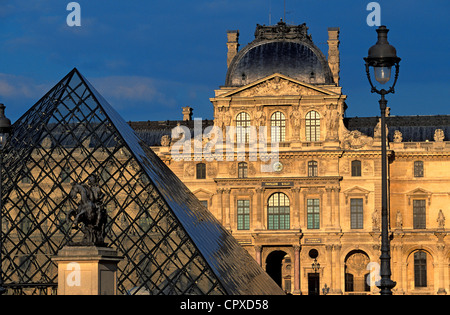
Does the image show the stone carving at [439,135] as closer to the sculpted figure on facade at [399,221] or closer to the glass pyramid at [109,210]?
the sculpted figure on facade at [399,221]

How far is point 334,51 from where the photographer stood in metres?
80.8

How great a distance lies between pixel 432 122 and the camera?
8150 cm

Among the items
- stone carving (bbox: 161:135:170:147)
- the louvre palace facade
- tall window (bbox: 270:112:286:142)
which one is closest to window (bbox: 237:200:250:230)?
the louvre palace facade

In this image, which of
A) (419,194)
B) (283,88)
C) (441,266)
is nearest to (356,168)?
(419,194)

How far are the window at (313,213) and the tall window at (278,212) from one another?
4.61ft

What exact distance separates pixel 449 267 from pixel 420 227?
3.28 m

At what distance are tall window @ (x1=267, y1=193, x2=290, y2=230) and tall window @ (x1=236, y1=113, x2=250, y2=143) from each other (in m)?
4.35

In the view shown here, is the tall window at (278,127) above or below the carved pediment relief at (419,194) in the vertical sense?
above

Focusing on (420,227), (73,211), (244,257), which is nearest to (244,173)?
(420,227)

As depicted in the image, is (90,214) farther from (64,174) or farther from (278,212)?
(278,212)

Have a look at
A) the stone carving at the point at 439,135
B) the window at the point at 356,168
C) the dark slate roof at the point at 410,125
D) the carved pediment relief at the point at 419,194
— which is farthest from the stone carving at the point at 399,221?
the dark slate roof at the point at 410,125

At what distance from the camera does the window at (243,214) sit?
77688 mm
